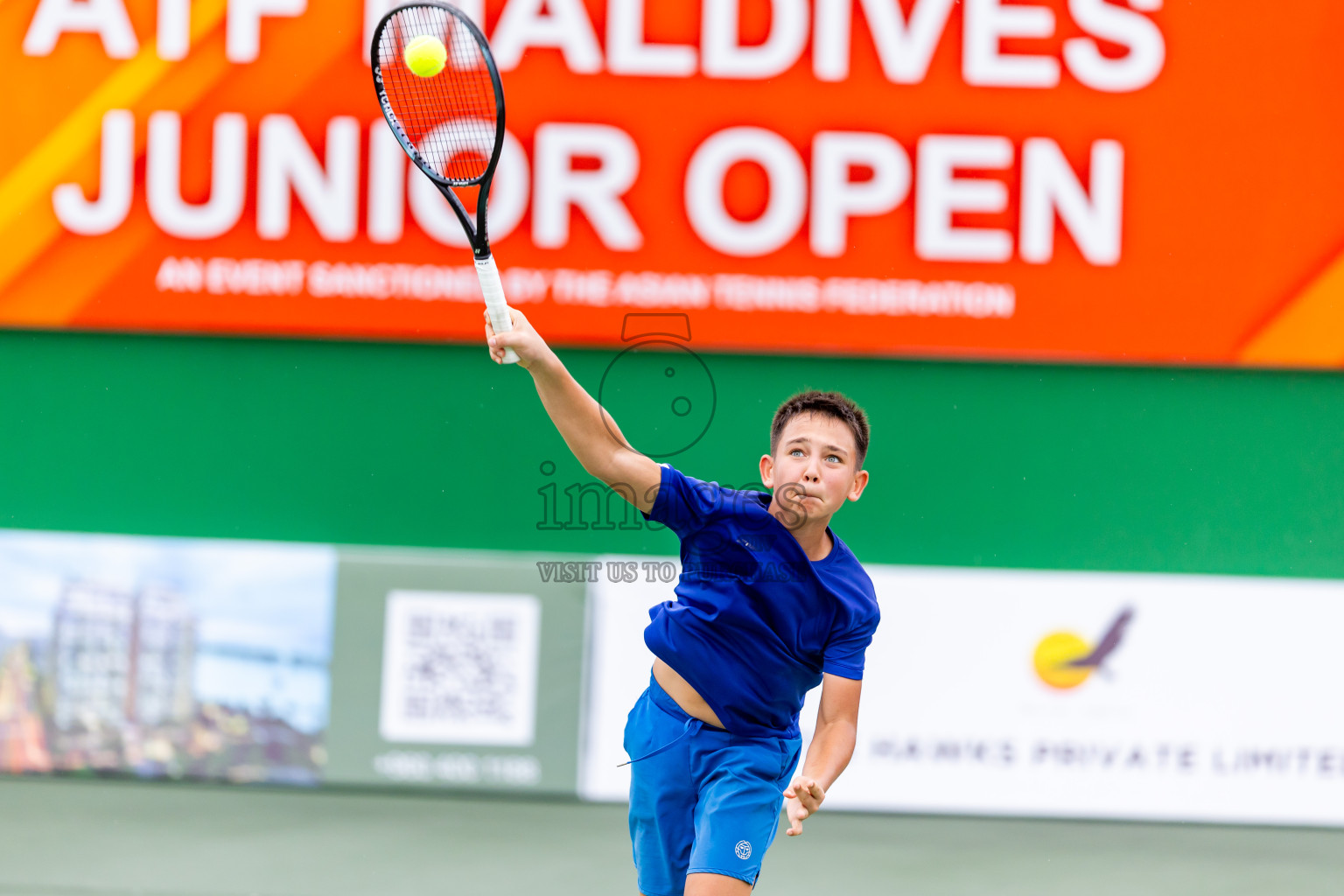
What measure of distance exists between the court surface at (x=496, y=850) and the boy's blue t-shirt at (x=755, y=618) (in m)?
1.91

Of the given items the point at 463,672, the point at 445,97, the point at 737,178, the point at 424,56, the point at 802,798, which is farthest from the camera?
the point at 737,178

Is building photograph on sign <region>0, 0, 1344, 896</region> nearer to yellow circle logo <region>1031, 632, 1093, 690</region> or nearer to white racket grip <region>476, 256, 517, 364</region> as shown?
yellow circle logo <region>1031, 632, 1093, 690</region>

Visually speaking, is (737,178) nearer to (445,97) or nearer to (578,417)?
(445,97)

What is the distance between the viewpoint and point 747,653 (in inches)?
96.1

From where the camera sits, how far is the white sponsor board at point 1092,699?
488 cm

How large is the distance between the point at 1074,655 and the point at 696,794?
2869 mm

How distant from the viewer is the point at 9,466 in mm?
5496

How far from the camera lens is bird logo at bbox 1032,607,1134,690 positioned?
4898 millimetres

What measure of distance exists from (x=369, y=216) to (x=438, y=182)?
2889 mm

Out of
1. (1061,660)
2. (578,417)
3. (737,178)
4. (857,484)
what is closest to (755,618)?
(857,484)

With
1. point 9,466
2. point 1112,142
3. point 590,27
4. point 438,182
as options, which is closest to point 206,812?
point 9,466

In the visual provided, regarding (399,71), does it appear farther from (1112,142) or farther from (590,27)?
(1112,142)

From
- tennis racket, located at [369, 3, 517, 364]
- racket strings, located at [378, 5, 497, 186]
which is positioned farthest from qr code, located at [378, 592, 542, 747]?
racket strings, located at [378, 5, 497, 186]

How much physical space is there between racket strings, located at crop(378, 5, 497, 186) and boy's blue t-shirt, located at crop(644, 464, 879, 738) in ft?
6.80
